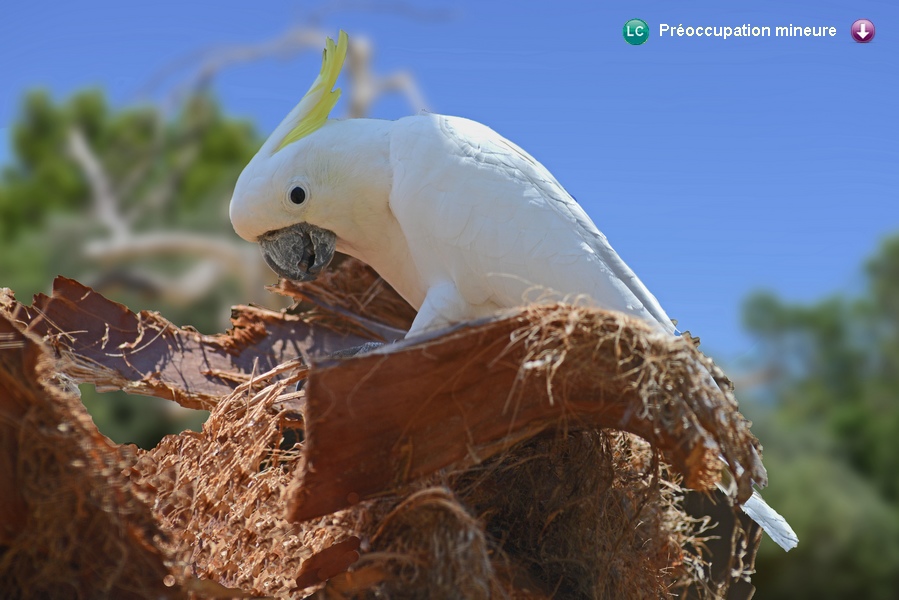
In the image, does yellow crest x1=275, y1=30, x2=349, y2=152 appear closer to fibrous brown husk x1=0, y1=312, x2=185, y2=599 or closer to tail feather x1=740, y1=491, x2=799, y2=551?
fibrous brown husk x1=0, y1=312, x2=185, y2=599

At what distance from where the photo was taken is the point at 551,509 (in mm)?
1744

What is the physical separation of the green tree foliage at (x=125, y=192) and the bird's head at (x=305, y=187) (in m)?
5.13

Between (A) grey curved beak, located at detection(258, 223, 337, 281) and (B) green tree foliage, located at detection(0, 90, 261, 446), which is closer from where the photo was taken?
(A) grey curved beak, located at detection(258, 223, 337, 281)

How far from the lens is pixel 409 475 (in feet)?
4.74

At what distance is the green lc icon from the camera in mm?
3064

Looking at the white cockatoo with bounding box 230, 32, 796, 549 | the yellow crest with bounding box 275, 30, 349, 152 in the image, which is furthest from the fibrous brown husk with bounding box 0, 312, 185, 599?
the yellow crest with bounding box 275, 30, 349, 152

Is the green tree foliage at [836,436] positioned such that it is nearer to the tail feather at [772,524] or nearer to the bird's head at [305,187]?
the tail feather at [772,524]

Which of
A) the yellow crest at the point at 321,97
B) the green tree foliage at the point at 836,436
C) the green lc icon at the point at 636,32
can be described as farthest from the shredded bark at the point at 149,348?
the green tree foliage at the point at 836,436

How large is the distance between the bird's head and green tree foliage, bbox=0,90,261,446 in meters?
5.13

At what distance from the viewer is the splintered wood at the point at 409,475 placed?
1.30 m

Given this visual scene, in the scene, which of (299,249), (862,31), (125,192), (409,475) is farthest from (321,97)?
(125,192)

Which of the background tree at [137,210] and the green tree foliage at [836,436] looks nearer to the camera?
the green tree foliage at [836,436]

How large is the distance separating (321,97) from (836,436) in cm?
636

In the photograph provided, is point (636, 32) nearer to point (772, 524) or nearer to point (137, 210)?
point (772, 524)
